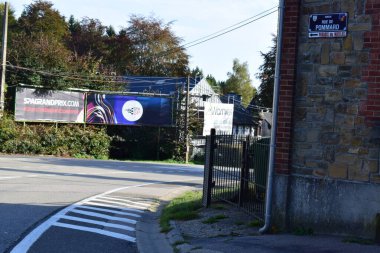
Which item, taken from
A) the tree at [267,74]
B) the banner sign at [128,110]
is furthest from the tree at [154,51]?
the banner sign at [128,110]

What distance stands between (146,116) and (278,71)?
1233 inches

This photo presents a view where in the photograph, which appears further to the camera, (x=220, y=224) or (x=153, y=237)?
(x=220, y=224)

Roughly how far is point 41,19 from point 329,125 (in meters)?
54.6

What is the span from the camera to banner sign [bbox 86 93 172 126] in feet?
124

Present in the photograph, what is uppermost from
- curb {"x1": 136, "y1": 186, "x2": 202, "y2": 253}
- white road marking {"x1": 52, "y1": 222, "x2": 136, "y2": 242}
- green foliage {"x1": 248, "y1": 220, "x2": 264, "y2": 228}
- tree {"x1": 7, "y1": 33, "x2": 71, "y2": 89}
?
tree {"x1": 7, "y1": 33, "x2": 71, "y2": 89}

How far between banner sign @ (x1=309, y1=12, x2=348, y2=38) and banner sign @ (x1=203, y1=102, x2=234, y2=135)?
32614 millimetres

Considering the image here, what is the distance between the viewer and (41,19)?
58188 millimetres

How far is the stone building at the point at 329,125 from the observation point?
796 cm

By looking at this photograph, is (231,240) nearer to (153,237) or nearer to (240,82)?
(153,237)

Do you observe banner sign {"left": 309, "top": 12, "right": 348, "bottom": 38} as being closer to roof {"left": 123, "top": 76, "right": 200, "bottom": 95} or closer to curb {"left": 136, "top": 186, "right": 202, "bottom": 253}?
curb {"left": 136, "top": 186, "right": 202, "bottom": 253}

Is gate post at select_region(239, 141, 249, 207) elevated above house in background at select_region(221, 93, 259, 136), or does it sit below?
below

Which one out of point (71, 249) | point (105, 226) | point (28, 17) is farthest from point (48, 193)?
point (28, 17)

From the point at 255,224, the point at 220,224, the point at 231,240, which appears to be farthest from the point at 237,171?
the point at 231,240

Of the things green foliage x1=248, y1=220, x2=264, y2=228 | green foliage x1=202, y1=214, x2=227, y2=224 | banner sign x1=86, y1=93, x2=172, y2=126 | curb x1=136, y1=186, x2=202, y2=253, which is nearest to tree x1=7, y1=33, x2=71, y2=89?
banner sign x1=86, y1=93, x2=172, y2=126
